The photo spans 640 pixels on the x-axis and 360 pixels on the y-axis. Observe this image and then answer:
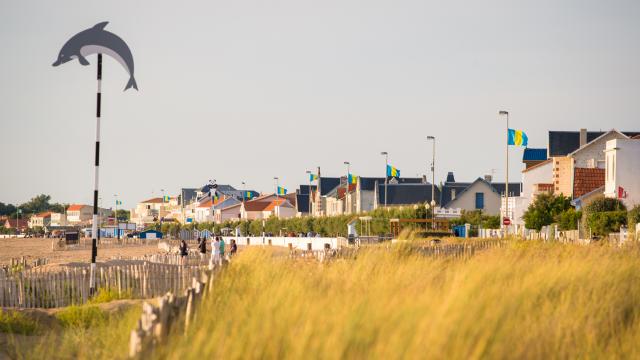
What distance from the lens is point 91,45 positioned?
1816 cm

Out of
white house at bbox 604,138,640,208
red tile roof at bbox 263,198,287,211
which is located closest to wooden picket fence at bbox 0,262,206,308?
white house at bbox 604,138,640,208

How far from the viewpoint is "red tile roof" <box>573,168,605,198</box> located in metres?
54.6

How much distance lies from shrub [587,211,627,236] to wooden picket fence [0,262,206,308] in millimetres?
23337

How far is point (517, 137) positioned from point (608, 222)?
16.0m

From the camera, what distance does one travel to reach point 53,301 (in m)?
18.0

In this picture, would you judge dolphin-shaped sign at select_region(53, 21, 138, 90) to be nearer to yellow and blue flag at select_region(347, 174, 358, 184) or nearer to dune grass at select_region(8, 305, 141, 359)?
dune grass at select_region(8, 305, 141, 359)

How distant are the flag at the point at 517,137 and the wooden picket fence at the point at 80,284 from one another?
36690 millimetres

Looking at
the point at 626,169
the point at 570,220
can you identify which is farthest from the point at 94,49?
the point at 626,169

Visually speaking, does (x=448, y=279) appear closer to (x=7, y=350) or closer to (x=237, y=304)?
(x=237, y=304)

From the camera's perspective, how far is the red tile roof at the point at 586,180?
5459 cm

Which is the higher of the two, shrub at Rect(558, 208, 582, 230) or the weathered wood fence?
shrub at Rect(558, 208, 582, 230)

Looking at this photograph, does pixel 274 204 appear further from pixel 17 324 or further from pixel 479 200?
pixel 17 324

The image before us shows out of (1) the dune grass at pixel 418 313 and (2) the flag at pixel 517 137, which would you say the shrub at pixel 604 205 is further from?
(1) the dune grass at pixel 418 313

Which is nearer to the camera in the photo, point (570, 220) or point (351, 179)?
point (570, 220)
